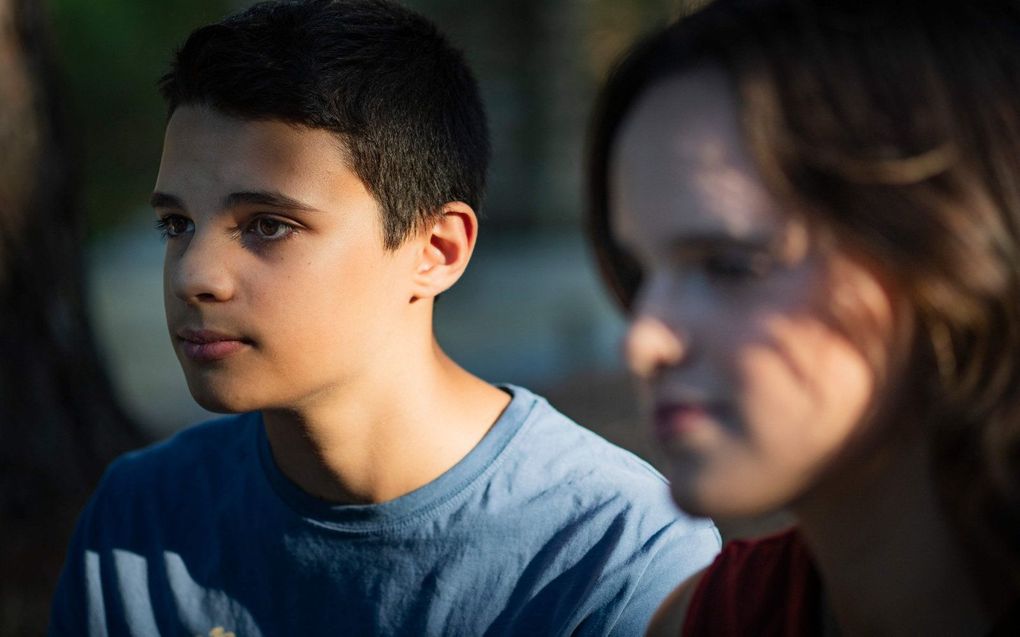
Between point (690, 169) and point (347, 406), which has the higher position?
point (690, 169)

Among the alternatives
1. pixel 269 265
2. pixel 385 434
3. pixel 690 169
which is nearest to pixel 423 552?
pixel 385 434

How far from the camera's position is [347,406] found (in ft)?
7.45

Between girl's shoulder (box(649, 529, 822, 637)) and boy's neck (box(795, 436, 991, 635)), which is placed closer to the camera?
boy's neck (box(795, 436, 991, 635))

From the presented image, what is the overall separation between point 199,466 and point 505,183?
14.7m

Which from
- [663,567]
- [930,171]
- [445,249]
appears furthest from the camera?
[445,249]

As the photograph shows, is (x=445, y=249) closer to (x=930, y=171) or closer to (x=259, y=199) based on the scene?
(x=259, y=199)

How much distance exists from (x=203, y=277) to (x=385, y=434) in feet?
1.58

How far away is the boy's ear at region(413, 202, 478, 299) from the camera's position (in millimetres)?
2361

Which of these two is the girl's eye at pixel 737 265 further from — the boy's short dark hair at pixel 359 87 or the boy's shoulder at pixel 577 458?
the boy's short dark hair at pixel 359 87

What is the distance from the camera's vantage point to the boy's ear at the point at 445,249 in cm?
236

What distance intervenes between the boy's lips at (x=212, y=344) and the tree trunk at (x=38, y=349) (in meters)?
2.33

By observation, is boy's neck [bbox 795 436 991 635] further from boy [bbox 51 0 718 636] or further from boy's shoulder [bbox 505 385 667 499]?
boy's shoulder [bbox 505 385 667 499]

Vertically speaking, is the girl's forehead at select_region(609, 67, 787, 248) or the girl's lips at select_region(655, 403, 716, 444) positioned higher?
the girl's forehead at select_region(609, 67, 787, 248)

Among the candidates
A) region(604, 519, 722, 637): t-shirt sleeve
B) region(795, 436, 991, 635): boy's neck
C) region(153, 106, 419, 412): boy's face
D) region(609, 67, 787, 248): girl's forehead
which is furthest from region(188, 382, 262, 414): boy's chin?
region(795, 436, 991, 635): boy's neck
